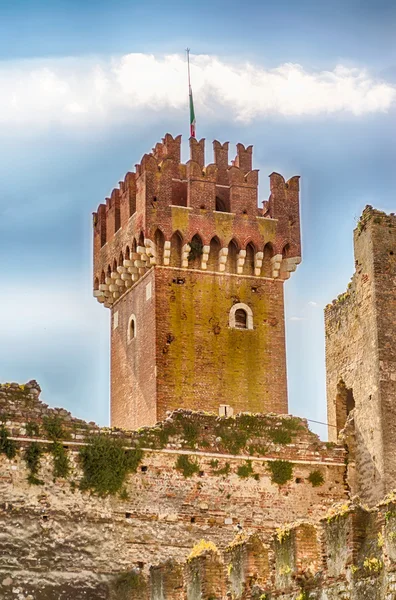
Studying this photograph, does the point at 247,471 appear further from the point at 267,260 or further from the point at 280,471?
the point at 267,260

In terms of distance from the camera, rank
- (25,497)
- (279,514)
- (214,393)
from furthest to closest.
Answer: (214,393) → (279,514) → (25,497)

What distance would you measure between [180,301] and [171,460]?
9.47 m

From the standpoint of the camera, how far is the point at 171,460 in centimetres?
3519

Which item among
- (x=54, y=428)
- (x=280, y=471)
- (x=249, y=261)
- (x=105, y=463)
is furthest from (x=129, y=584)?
(x=249, y=261)

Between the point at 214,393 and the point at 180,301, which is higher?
the point at 180,301

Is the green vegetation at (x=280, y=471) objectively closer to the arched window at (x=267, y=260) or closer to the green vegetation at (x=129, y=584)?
the green vegetation at (x=129, y=584)

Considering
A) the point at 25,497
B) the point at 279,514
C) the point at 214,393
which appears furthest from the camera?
the point at 214,393

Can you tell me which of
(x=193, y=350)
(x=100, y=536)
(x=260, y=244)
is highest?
(x=260, y=244)

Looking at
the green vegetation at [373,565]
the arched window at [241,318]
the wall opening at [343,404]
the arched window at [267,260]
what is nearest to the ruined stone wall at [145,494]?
the wall opening at [343,404]

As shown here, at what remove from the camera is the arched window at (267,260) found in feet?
150

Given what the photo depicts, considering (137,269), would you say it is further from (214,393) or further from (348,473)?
(348,473)

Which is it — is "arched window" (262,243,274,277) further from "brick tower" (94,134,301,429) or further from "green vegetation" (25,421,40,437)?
"green vegetation" (25,421,40,437)

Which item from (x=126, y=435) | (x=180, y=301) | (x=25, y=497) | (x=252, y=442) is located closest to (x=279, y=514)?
(x=252, y=442)

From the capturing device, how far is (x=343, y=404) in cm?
4009
